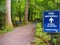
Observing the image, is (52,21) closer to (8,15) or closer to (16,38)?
(16,38)

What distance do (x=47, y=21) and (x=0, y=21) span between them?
23.3 metres

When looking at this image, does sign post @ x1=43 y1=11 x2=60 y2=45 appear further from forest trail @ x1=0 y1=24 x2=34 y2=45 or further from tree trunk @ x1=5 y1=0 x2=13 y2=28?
tree trunk @ x1=5 y1=0 x2=13 y2=28

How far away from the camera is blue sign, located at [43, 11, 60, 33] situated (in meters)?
6.93

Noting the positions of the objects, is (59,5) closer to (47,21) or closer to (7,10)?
(47,21)

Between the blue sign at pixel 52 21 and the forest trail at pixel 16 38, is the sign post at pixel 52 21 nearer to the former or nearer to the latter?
the blue sign at pixel 52 21

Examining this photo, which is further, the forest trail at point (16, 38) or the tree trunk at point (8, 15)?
the tree trunk at point (8, 15)

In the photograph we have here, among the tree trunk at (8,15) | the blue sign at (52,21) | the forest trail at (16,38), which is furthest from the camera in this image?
the tree trunk at (8,15)

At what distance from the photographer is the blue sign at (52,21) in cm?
693

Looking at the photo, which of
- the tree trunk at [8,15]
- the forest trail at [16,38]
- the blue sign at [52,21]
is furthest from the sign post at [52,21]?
the tree trunk at [8,15]

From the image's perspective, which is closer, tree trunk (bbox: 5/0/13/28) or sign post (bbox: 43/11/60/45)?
sign post (bbox: 43/11/60/45)

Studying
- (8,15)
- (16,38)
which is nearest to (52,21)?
(16,38)

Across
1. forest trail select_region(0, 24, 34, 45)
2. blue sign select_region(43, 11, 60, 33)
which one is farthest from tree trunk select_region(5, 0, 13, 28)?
blue sign select_region(43, 11, 60, 33)

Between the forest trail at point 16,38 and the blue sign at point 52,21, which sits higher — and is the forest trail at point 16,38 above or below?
below

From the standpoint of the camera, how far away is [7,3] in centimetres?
2488
